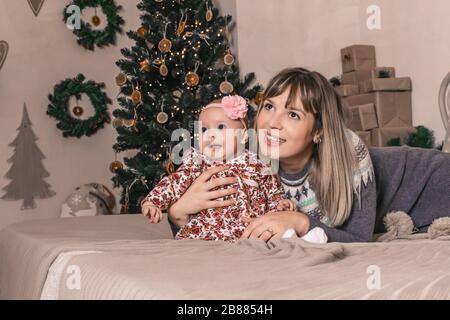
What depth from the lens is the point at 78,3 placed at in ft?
13.8

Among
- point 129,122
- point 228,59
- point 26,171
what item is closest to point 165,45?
point 228,59

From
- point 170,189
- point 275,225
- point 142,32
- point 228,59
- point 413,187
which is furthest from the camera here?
point 142,32

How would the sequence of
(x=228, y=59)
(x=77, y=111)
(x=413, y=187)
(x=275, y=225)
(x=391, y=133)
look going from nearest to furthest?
(x=275, y=225), (x=413, y=187), (x=391, y=133), (x=228, y=59), (x=77, y=111)

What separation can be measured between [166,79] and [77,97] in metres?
0.95

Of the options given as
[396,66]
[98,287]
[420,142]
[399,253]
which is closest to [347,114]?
[399,253]

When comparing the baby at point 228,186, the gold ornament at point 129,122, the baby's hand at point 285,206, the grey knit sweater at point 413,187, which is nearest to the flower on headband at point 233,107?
the baby at point 228,186

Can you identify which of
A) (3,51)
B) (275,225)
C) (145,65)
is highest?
(3,51)

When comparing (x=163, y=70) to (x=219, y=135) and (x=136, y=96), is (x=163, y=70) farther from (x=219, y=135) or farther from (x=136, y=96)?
(x=219, y=135)

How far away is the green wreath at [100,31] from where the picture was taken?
4.21m

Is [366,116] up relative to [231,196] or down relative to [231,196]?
up

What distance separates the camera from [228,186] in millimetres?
1712

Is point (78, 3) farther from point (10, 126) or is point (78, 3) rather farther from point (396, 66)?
point (396, 66)
